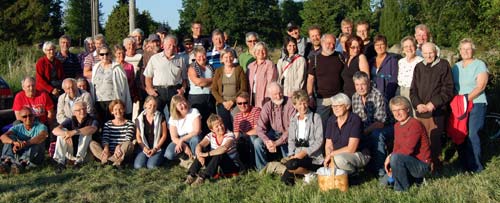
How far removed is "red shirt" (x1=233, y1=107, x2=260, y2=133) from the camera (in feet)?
24.8

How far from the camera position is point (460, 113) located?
22.7 feet

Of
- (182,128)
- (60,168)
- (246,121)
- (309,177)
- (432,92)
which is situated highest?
(432,92)

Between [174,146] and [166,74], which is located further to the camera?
[166,74]

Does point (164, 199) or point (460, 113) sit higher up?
point (460, 113)

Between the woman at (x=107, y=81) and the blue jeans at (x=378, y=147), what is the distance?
358 cm

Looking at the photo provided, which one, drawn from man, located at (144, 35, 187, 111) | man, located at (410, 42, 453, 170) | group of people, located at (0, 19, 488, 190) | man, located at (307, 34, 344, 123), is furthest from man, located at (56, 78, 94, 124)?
man, located at (410, 42, 453, 170)

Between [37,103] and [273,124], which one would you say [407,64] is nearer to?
[273,124]

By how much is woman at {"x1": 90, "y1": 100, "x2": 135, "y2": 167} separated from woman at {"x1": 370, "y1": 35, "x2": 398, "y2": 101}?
3.39m

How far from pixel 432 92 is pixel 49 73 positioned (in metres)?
5.49

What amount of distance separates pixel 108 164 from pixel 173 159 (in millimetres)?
870

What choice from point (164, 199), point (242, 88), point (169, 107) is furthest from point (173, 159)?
point (164, 199)

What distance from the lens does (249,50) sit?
340 inches

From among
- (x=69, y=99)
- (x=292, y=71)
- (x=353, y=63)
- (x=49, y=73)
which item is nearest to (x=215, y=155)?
(x=292, y=71)

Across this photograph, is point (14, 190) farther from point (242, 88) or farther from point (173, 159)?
point (242, 88)
